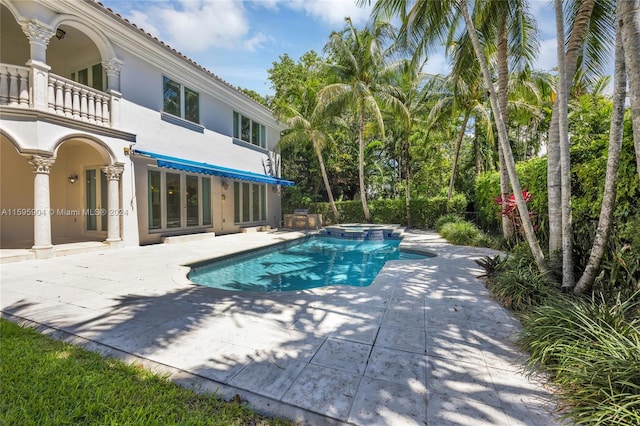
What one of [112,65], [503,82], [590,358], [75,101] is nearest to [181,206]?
[75,101]

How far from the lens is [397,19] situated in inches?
416

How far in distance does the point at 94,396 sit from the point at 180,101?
1781 centimetres

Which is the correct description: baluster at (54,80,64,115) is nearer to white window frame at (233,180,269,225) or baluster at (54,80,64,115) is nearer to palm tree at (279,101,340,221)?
white window frame at (233,180,269,225)

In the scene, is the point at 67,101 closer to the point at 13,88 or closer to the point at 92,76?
the point at 13,88

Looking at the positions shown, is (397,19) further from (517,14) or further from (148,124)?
(148,124)

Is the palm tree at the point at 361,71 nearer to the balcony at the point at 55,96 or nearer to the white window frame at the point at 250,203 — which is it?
the white window frame at the point at 250,203

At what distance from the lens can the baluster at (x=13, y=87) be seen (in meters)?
11.0

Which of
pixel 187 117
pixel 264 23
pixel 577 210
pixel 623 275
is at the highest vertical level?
pixel 264 23

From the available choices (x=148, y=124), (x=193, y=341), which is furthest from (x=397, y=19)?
(x=148, y=124)

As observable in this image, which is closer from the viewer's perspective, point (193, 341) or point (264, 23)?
point (193, 341)

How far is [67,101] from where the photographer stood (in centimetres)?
1228

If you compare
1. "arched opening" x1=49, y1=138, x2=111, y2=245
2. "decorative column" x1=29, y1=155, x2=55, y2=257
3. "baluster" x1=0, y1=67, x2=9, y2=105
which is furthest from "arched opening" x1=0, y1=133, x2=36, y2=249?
"baluster" x1=0, y1=67, x2=9, y2=105

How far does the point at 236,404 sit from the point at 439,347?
3.27 metres

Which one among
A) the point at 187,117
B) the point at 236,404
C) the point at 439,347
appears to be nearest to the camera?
the point at 236,404
